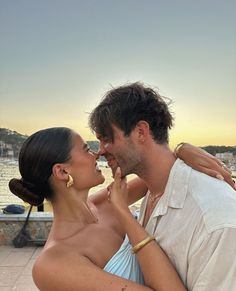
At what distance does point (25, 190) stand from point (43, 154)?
0.83 ft

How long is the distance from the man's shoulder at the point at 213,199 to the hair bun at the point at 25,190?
0.76m

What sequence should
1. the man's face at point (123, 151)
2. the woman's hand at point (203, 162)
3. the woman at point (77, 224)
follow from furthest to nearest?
the man's face at point (123, 151) < the woman's hand at point (203, 162) < the woman at point (77, 224)

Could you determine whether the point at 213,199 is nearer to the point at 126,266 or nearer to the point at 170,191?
the point at 170,191

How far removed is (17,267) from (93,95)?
11.8ft

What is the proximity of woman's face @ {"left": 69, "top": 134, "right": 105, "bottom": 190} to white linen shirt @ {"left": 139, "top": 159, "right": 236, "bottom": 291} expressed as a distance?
401 millimetres

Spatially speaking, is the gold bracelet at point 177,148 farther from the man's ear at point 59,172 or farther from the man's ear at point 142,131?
the man's ear at point 59,172

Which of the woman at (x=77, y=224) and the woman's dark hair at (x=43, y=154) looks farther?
the woman's dark hair at (x=43, y=154)

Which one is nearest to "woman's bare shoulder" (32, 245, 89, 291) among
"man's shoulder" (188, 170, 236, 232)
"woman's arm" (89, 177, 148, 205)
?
"man's shoulder" (188, 170, 236, 232)

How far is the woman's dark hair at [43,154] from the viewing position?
1600 millimetres

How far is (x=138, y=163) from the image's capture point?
59.7 inches

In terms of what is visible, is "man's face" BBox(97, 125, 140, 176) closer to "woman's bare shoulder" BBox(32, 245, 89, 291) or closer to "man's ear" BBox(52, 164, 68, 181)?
"man's ear" BBox(52, 164, 68, 181)

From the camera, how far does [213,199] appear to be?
1211 millimetres

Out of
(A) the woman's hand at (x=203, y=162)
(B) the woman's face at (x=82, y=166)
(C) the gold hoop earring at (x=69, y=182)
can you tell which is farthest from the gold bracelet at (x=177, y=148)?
(C) the gold hoop earring at (x=69, y=182)

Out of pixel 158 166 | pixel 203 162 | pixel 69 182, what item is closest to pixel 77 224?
pixel 69 182
